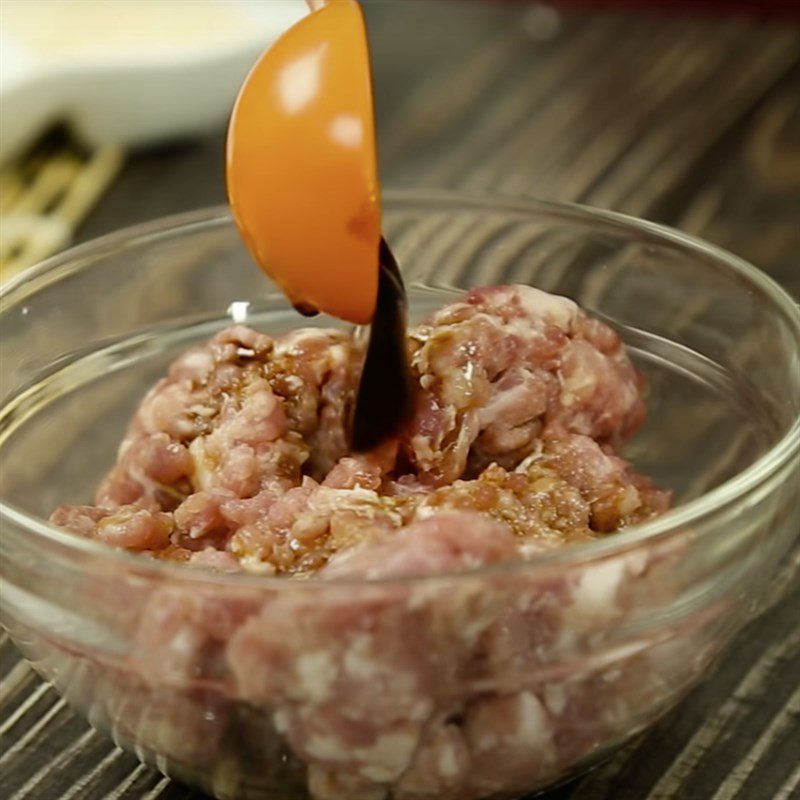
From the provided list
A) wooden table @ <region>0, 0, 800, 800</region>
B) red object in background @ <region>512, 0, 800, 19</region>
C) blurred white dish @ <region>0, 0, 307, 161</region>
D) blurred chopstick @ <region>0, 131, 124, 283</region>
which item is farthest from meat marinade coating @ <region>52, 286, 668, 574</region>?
red object in background @ <region>512, 0, 800, 19</region>

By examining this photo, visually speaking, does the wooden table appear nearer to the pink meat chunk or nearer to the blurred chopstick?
the blurred chopstick

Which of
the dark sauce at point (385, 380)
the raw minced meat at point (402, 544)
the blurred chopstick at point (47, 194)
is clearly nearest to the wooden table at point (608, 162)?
the blurred chopstick at point (47, 194)

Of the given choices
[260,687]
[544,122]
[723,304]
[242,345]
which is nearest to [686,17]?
[544,122]

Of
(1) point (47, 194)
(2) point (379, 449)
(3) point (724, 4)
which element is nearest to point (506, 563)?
(2) point (379, 449)

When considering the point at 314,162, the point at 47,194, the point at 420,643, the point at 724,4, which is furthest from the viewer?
the point at 724,4

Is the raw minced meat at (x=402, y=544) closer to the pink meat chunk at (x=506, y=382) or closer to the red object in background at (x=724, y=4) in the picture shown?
the pink meat chunk at (x=506, y=382)

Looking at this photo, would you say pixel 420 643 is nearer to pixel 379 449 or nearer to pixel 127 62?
pixel 379 449

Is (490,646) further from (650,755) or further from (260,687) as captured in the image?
(650,755)
